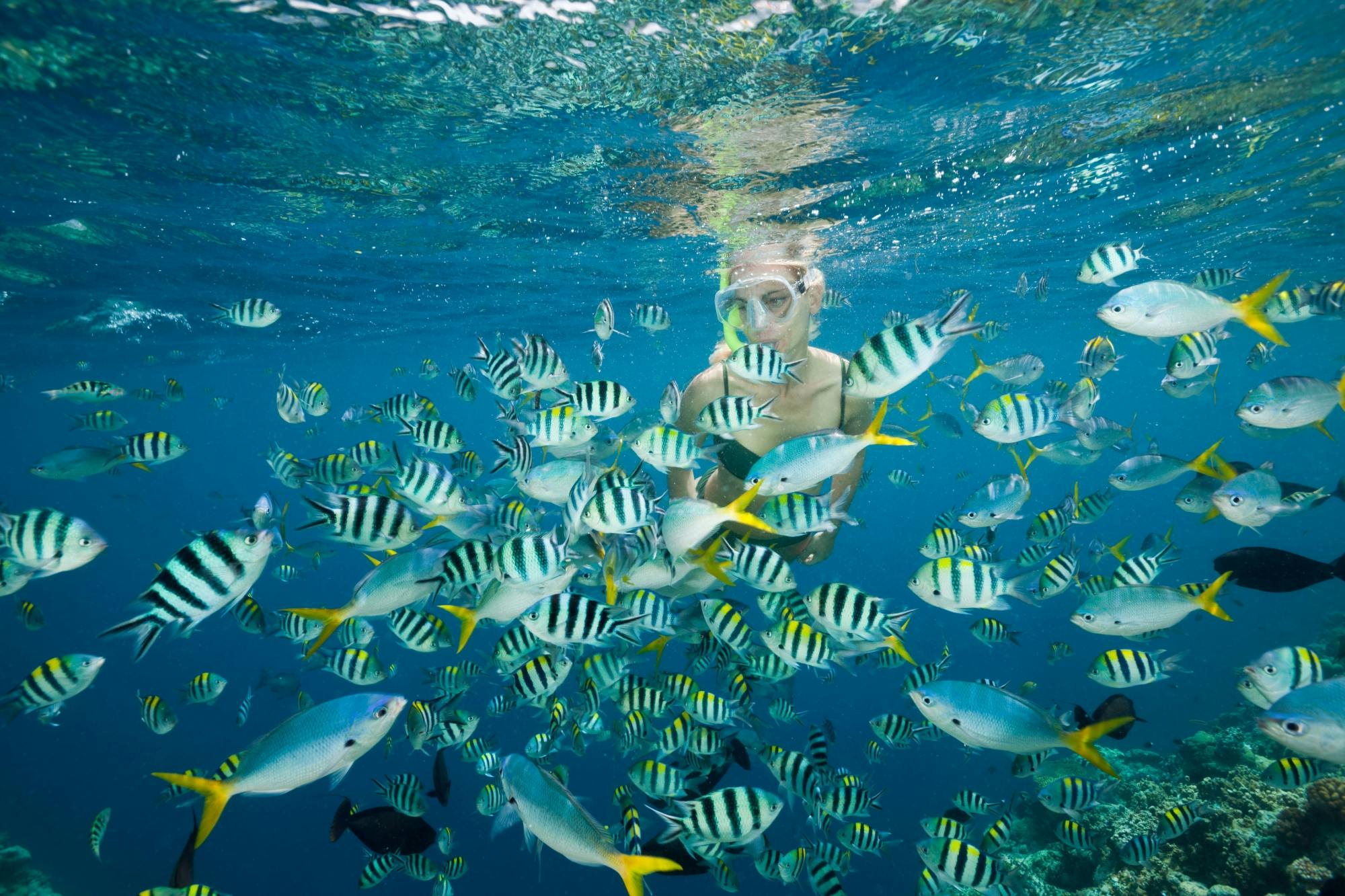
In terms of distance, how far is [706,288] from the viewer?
25.6 m

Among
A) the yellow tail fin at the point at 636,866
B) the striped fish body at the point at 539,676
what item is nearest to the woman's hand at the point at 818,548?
the striped fish body at the point at 539,676

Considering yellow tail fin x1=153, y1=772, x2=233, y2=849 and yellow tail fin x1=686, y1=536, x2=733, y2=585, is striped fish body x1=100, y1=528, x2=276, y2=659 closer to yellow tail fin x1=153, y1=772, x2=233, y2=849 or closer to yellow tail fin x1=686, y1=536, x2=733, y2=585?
yellow tail fin x1=153, y1=772, x2=233, y2=849

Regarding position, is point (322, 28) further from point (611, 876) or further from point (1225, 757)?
point (611, 876)

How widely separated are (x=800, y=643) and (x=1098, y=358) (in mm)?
5257

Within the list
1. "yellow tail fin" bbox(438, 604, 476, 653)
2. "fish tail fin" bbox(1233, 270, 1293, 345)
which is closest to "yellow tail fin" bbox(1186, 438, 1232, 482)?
"fish tail fin" bbox(1233, 270, 1293, 345)

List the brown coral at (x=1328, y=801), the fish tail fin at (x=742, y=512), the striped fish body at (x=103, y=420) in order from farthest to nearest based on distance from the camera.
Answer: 1. the striped fish body at (x=103, y=420)
2. the brown coral at (x=1328, y=801)
3. the fish tail fin at (x=742, y=512)

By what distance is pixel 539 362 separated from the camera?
5230 mm

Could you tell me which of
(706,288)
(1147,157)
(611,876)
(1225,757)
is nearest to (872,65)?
(1147,157)

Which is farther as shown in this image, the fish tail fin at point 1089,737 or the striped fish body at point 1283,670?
the striped fish body at point 1283,670

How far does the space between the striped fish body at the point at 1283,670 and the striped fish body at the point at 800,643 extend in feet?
8.93

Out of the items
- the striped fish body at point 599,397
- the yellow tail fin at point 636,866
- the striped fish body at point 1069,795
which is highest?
the striped fish body at point 599,397

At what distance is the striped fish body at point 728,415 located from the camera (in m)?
4.21

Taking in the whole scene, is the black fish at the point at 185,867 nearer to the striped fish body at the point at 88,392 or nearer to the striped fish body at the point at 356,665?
the striped fish body at the point at 356,665

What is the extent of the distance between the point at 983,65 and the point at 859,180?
465cm
